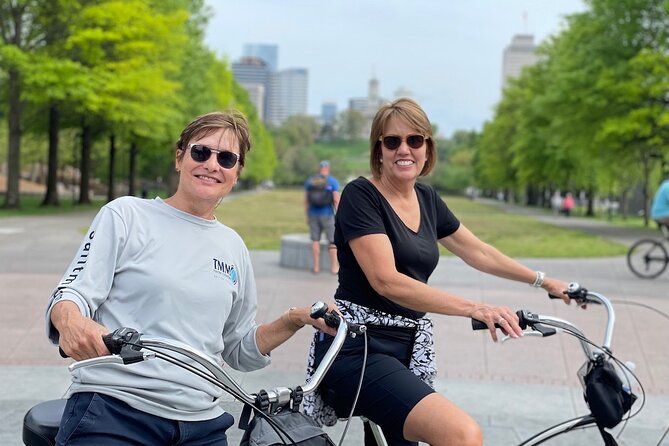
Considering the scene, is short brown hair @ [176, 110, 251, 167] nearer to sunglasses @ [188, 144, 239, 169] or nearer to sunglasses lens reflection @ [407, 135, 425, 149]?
sunglasses @ [188, 144, 239, 169]

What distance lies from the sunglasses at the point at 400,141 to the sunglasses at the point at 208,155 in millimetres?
692

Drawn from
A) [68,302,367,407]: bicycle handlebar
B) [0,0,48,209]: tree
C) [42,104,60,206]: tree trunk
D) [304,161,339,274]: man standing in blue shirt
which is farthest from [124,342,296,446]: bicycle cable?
[42,104,60,206]: tree trunk

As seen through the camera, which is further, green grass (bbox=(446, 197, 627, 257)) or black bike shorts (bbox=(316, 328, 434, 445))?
green grass (bbox=(446, 197, 627, 257))

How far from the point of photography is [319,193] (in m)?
13.4

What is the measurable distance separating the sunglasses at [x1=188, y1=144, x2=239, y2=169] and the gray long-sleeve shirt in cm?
18

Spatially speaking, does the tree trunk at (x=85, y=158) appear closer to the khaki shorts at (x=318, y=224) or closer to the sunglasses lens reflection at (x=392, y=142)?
the khaki shorts at (x=318, y=224)

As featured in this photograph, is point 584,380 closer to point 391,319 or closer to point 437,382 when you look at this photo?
point 391,319

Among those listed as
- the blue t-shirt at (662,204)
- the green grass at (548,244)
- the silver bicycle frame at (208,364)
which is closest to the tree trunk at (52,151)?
the green grass at (548,244)

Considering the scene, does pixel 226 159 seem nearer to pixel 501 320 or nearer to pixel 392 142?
pixel 392 142

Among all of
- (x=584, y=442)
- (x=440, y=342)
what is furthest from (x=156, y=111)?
(x=584, y=442)

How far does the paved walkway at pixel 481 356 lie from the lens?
5.74 metres

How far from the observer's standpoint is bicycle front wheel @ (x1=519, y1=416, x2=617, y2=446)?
119 inches

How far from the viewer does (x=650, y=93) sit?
28.0 meters

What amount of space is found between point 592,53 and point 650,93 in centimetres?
299
